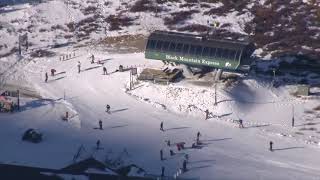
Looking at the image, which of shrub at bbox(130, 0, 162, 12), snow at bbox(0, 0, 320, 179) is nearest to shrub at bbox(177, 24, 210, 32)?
shrub at bbox(130, 0, 162, 12)

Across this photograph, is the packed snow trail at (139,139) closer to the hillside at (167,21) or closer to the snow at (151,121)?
the snow at (151,121)

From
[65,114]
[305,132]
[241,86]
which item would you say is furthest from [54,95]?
[305,132]

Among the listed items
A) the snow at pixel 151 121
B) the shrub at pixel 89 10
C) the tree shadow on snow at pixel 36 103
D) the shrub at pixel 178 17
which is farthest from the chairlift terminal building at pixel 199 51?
the shrub at pixel 89 10

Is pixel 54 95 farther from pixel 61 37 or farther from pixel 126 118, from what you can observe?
pixel 61 37

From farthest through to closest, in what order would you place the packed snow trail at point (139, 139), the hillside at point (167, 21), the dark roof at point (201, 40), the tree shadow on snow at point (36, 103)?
the hillside at point (167, 21), the dark roof at point (201, 40), the tree shadow on snow at point (36, 103), the packed snow trail at point (139, 139)

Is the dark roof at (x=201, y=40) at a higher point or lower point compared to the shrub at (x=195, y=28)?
higher

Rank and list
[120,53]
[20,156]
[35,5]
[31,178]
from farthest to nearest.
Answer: [35,5], [120,53], [20,156], [31,178]

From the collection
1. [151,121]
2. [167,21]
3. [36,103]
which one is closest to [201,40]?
[151,121]
